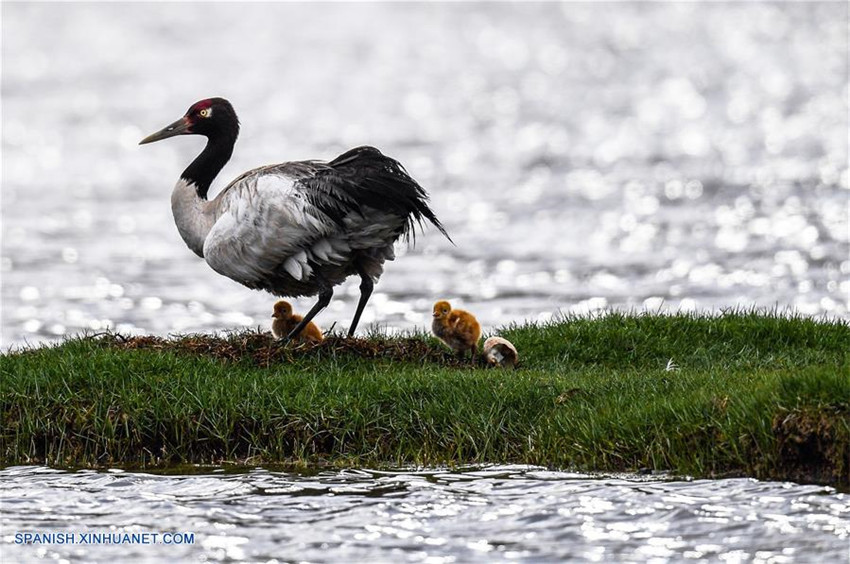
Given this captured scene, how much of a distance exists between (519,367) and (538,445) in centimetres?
182

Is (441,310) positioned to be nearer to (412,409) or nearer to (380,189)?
(380,189)

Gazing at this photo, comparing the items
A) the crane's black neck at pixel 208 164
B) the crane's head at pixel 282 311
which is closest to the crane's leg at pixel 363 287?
the crane's head at pixel 282 311

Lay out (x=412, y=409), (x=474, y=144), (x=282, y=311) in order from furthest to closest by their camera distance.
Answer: (x=474, y=144)
(x=282, y=311)
(x=412, y=409)

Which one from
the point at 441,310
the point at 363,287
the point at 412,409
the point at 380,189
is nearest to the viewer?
the point at 412,409

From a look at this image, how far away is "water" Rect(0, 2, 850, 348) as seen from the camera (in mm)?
21297

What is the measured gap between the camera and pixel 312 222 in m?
11.4

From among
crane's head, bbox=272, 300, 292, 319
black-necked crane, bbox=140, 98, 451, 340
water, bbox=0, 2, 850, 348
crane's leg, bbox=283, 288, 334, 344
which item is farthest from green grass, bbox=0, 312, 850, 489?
water, bbox=0, 2, 850, 348

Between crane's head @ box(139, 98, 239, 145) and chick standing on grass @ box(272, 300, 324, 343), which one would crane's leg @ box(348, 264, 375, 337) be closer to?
chick standing on grass @ box(272, 300, 324, 343)

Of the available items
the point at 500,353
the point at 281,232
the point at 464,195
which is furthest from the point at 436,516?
the point at 464,195

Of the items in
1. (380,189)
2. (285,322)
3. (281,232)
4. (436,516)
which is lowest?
(436,516)

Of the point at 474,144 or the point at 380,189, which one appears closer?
the point at 380,189

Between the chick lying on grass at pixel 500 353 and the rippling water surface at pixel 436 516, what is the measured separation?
1930 millimetres

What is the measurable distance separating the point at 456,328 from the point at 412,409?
146 cm

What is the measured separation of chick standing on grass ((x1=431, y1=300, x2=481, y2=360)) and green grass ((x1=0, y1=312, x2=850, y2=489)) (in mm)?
199
